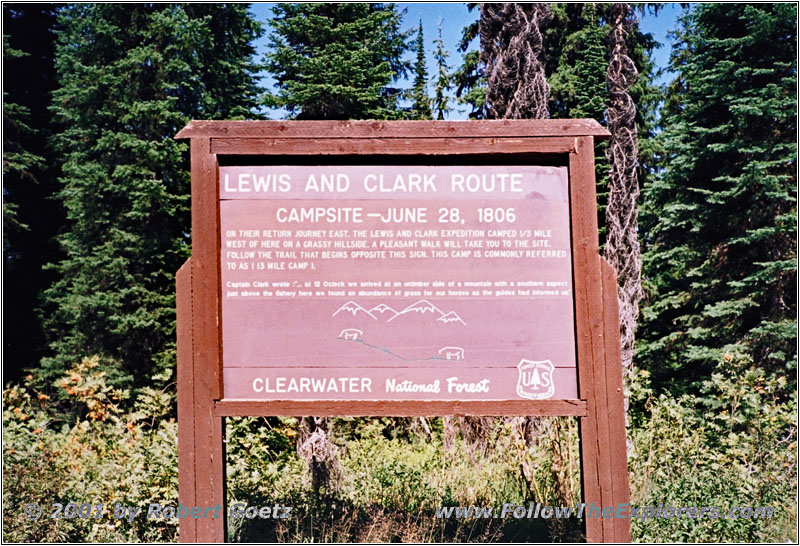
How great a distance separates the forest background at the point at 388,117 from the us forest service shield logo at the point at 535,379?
1591 mm

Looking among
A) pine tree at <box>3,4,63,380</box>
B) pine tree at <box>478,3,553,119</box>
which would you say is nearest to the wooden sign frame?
pine tree at <box>478,3,553,119</box>

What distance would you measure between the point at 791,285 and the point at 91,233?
1191 cm

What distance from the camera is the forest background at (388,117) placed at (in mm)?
5035

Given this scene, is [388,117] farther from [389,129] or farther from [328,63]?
[389,129]

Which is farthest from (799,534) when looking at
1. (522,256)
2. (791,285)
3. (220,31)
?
(220,31)

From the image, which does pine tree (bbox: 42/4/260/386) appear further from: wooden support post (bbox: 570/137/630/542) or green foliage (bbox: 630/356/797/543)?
wooden support post (bbox: 570/137/630/542)

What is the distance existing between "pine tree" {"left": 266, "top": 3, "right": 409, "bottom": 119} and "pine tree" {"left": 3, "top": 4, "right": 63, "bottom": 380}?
597 cm

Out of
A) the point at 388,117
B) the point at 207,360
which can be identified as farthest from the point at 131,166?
the point at 207,360

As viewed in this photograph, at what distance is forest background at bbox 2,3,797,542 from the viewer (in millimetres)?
5035

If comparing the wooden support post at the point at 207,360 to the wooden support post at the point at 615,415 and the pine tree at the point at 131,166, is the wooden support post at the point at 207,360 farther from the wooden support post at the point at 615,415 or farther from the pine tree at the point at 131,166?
the pine tree at the point at 131,166

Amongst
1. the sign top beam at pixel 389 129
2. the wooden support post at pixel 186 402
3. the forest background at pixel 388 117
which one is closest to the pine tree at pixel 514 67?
the forest background at pixel 388 117

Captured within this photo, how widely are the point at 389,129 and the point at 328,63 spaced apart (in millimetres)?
7184

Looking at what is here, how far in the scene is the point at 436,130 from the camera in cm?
362

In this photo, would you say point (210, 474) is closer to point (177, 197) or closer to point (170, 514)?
point (170, 514)
